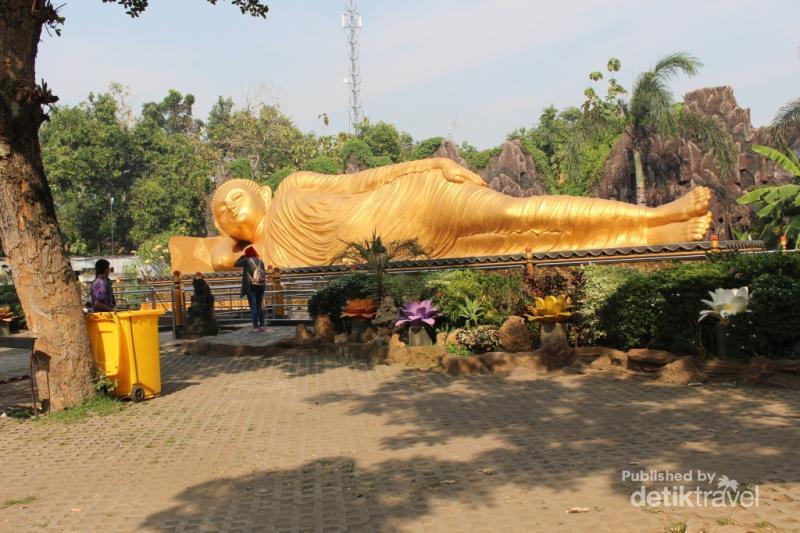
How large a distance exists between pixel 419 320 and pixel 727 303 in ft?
10.8

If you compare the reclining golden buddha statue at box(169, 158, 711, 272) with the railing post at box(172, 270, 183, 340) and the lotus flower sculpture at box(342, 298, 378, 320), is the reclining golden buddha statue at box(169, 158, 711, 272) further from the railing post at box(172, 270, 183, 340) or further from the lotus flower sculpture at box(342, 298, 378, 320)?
the lotus flower sculpture at box(342, 298, 378, 320)

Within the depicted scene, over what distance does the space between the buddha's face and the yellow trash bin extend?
35.0ft

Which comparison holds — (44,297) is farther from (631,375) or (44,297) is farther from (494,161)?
(494,161)

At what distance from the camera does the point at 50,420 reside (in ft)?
18.9

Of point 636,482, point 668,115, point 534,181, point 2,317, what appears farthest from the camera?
point 534,181

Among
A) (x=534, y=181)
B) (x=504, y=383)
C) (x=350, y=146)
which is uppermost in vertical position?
(x=350, y=146)

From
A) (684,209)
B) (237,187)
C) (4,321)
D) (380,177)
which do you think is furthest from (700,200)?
(4,321)

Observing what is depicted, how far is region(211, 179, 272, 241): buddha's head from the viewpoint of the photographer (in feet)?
55.7

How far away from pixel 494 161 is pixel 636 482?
2911cm

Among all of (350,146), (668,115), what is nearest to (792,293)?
(668,115)

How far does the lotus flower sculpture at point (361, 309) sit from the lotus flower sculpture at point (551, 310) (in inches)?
95.5

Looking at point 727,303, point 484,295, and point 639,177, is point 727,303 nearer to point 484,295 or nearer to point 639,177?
point 484,295

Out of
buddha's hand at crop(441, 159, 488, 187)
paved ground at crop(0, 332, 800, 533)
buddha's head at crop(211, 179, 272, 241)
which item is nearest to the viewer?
paved ground at crop(0, 332, 800, 533)

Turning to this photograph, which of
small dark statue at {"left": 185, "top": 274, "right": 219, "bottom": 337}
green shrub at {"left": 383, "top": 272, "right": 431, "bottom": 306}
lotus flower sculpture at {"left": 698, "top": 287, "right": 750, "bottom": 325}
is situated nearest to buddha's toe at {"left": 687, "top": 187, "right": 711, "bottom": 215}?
green shrub at {"left": 383, "top": 272, "right": 431, "bottom": 306}
